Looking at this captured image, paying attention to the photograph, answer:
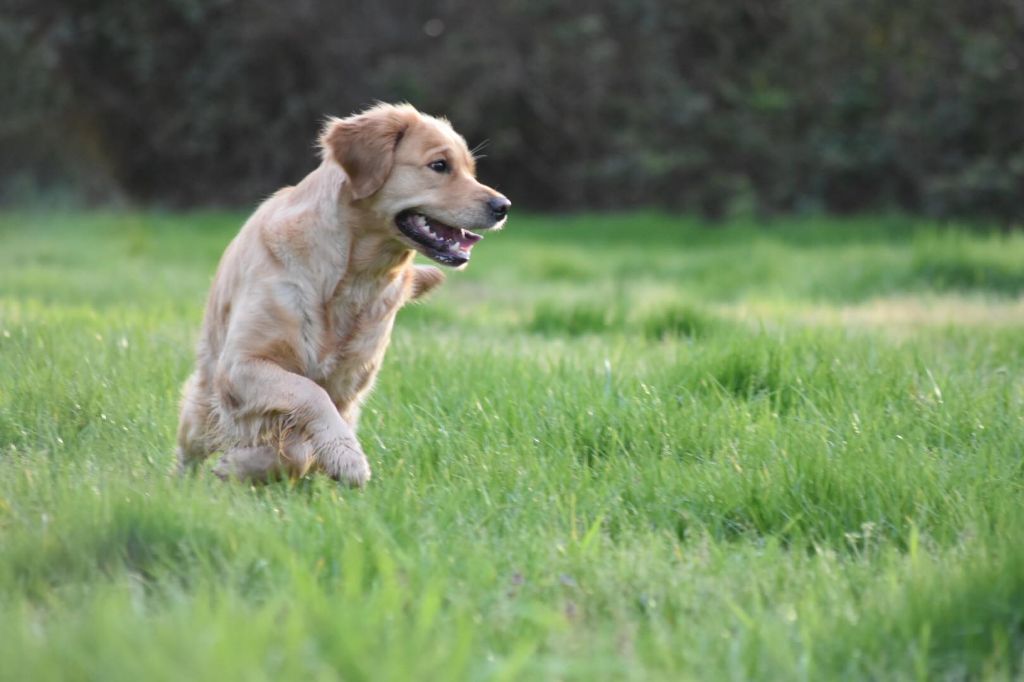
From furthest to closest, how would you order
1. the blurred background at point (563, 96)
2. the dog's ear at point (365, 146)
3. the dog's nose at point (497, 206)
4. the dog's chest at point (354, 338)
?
the blurred background at point (563, 96) < the dog's nose at point (497, 206) < the dog's ear at point (365, 146) < the dog's chest at point (354, 338)

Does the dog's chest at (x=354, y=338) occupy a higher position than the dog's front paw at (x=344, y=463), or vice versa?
the dog's chest at (x=354, y=338)

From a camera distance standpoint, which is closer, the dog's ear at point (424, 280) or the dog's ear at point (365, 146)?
the dog's ear at point (365, 146)

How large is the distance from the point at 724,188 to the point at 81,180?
860 centimetres

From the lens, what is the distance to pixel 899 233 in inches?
440

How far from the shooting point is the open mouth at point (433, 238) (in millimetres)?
3764

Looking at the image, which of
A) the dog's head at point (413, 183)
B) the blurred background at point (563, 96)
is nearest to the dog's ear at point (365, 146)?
the dog's head at point (413, 183)

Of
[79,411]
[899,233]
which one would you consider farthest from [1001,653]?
[899,233]

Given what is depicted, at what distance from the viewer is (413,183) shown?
12.6 feet

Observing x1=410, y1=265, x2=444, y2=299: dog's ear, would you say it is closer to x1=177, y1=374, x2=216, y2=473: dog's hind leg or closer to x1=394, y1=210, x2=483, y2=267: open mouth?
x1=394, y1=210, x2=483, y2=267: open mouth

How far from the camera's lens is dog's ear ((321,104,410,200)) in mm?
3684

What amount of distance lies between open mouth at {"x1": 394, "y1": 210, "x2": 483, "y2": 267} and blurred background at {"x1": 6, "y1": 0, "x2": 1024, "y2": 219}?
8.92m

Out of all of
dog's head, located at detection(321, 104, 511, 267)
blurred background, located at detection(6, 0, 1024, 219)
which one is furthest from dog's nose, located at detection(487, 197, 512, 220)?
blurred background, located at detection(6, 0, 1024, 219)

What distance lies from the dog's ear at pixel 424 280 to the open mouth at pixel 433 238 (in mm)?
182

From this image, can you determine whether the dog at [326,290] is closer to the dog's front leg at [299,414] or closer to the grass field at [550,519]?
the dog's front leg at [299,414]
